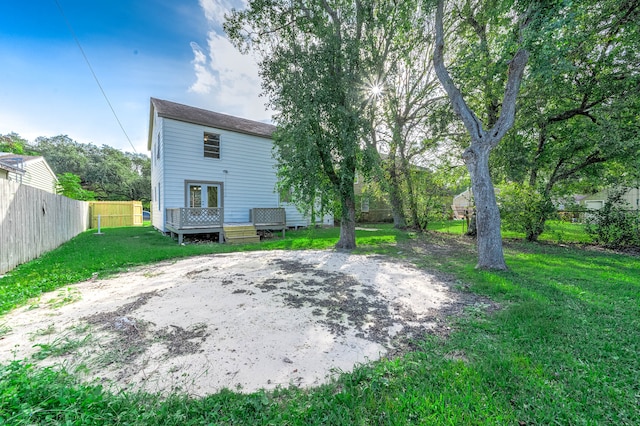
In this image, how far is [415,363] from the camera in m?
2.37

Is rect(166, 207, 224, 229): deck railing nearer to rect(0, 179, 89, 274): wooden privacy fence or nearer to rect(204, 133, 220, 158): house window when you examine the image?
rect(204, 133, 220, 158): house window

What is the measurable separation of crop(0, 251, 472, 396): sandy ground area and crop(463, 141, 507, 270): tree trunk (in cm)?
170

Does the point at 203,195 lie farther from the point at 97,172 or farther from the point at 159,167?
the point at 97,172

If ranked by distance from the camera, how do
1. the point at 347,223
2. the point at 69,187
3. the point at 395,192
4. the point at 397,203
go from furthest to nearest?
the point at 69,187
the point at 397,203
the point at 395,192
the point at 347,223

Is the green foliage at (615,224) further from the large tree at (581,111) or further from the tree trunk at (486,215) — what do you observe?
the tree trunk at (486,215)

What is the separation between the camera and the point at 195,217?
10.1m

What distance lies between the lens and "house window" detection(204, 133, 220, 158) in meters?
11.9

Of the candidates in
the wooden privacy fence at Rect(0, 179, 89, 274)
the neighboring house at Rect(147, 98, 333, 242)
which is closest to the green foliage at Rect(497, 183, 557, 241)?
the neighboring house at Rect(147, 98, 333, 242)

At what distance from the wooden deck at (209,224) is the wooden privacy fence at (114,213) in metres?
11.3

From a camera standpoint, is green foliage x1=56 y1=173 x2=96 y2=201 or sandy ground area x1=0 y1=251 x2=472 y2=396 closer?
sandy ground area x1=0 y1=251 x2=472 y2=396

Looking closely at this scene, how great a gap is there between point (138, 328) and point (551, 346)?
460 centimetres

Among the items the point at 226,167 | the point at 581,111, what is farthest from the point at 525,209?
the point at 226,167

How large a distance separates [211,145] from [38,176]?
13.0 metres

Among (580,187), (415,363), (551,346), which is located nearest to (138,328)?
(415,363)
